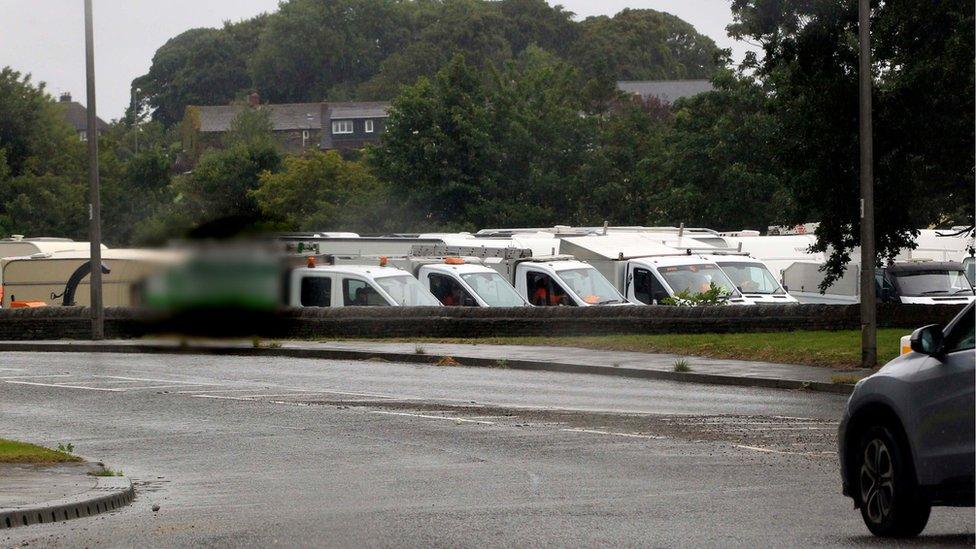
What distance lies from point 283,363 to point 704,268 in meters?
10.5

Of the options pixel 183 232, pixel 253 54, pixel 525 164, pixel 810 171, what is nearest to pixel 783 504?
pixel 253 54

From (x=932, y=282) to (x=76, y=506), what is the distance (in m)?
26.8

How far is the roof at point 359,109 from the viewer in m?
86.6

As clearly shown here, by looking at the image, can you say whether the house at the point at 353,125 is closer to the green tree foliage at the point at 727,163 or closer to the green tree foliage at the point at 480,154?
the green tree foliage at the point at 480,154

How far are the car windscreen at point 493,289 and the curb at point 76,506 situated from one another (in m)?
21.8

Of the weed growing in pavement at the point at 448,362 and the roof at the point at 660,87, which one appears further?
the roof at the point at 660,87

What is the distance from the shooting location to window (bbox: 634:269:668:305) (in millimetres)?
35031

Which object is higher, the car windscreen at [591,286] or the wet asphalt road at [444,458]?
the car windscreen at [591,286]

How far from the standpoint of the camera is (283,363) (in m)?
29.7

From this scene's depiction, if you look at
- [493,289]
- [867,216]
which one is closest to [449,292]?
[493,289]

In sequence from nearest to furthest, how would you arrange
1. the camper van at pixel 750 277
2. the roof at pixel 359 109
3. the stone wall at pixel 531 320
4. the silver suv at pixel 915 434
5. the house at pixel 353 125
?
1. the silver suv at pixel 915 434
2. the stone wall at pixel 531 320
3. the camper van at pixel 750 277
4. the roof at pixel 359 109
5. the house at pixel 353 125

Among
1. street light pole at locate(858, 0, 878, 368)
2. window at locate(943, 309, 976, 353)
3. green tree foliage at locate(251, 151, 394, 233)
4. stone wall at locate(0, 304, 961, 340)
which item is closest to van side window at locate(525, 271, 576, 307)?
stone wall at locate(0, 304, 961, 340)

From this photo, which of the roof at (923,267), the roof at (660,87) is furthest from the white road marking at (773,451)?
the roof at (660,87)

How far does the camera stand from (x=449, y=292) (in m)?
36.0
